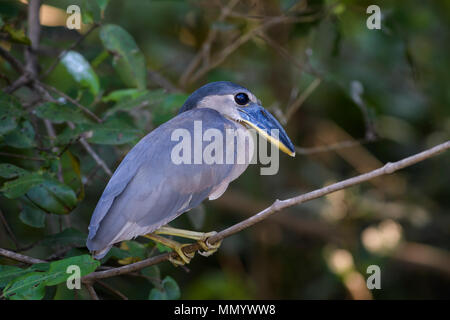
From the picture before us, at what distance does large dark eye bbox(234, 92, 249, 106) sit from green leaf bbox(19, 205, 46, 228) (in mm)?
1148

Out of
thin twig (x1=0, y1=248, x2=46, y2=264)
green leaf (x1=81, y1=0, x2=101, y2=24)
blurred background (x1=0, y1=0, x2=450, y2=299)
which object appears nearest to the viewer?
thin twig (x1=0, y1=248, x2=46, y2=264)

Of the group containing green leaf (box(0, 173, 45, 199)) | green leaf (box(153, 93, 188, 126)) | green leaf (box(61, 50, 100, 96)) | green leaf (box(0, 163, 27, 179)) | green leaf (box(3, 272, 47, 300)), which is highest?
green leaf (box(61, 50, 100, 96))

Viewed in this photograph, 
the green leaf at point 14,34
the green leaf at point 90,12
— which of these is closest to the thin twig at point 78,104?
the green leaf at point 14,34

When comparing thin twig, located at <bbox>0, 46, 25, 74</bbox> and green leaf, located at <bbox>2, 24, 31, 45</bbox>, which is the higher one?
thin twig, located at <bbox>0, 46, 25, 74</bbox>

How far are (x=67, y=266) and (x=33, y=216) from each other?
2.30 feet

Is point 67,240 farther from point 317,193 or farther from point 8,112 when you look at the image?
point 317,193

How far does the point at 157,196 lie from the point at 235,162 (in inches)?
18.3

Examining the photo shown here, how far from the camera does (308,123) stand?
5.94 m

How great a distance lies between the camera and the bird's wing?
98.1 inches

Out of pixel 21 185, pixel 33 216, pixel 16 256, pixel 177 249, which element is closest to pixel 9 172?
pixel 21 185

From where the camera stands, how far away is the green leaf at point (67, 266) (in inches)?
87.5

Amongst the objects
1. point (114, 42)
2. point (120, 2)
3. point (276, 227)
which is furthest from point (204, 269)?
point (114, 42)

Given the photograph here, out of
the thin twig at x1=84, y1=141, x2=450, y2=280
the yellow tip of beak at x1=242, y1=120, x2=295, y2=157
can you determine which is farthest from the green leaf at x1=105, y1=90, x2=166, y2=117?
the thin twig at x1=84, y1=141, x2=450, y2=280

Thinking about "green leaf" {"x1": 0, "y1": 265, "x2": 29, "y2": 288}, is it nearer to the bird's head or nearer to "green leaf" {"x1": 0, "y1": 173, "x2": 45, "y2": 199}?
"green leaf" {"x1": 0, "y1": 173, "x2": 45, "y2": 199}
